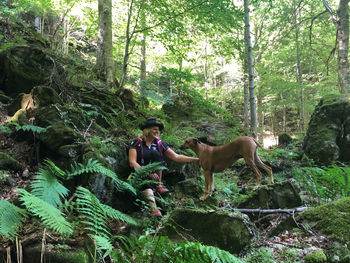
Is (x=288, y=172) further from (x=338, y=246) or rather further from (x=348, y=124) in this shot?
(x=338, y=246)

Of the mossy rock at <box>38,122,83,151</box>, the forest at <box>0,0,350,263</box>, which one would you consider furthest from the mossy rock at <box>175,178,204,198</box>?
the mossy rock at <box>38,122,83,151</box>

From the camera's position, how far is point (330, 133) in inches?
309

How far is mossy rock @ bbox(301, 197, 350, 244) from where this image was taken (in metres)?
2.55

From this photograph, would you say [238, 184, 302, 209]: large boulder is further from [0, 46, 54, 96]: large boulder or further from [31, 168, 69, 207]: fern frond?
[0, 46, 54, 96]: large boulder

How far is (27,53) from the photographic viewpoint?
6039 mm

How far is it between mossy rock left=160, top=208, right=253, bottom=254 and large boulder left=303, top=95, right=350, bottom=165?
21.6 feet

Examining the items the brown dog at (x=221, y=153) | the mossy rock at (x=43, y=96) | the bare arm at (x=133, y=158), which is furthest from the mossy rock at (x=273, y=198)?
the mossy rock at (x=43, y=96)

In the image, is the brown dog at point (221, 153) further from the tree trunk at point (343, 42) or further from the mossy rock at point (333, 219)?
the tree trunk at point (343, 42)

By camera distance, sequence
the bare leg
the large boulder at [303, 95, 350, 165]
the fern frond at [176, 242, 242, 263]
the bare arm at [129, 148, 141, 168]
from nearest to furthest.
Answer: the fern frond at [176, 242, 242, 263] < the bare leg < the bare arm at [129, 148, 141, 168] < the large boulder at [303, 95, 350, 165]

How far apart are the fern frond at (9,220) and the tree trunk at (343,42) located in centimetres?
1124

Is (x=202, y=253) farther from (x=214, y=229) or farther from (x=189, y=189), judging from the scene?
(x=189, y=189)

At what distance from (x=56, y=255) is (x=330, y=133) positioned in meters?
9.11

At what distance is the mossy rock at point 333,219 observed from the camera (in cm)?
255

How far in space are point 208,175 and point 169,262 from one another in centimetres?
320
